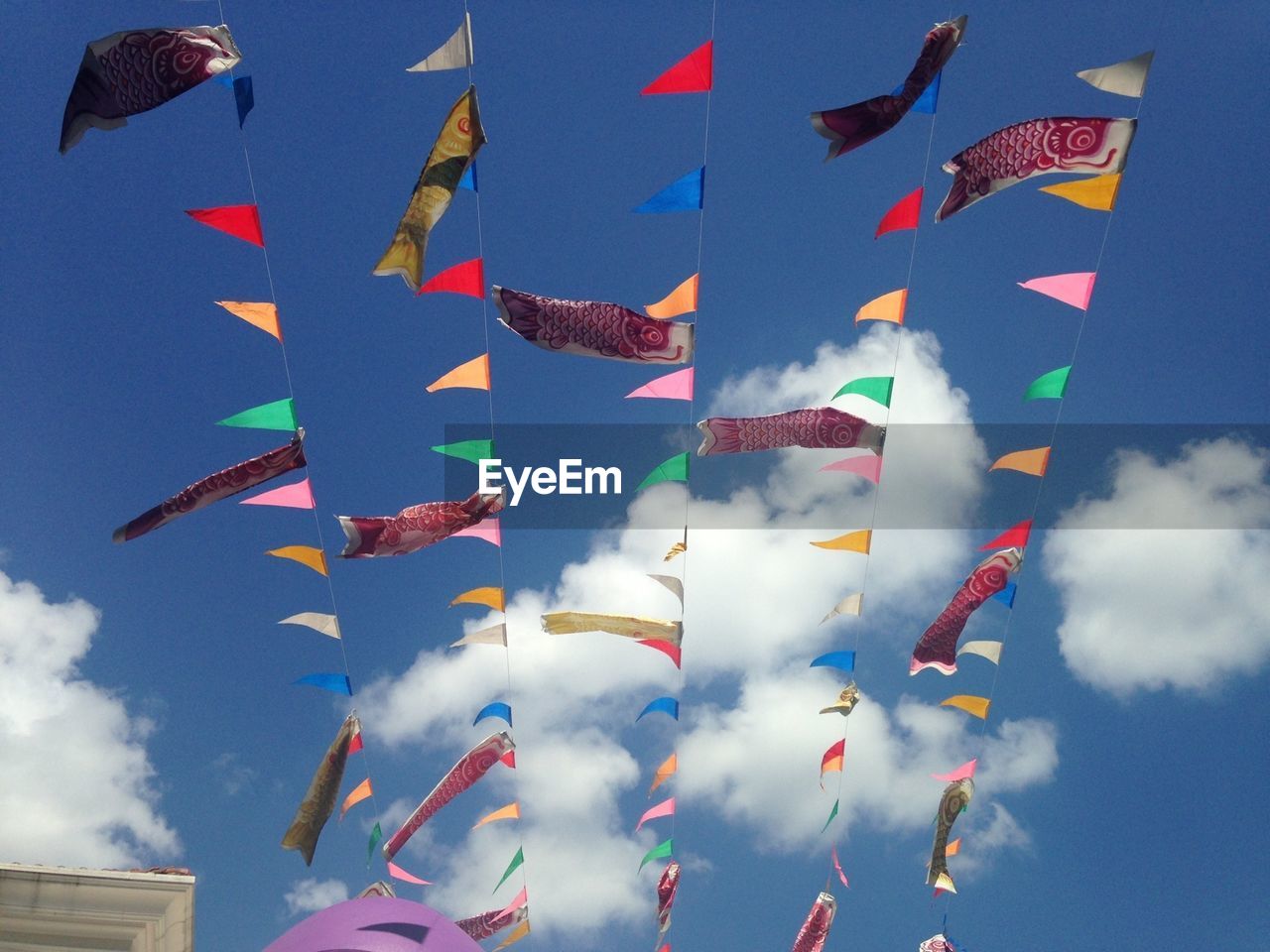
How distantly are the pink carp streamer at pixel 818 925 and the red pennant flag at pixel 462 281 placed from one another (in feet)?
28.0

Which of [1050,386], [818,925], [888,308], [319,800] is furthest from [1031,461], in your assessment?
[319,800]

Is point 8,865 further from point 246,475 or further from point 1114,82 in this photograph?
point 1114,82

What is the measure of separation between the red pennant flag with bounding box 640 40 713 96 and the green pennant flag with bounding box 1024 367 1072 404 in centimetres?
367

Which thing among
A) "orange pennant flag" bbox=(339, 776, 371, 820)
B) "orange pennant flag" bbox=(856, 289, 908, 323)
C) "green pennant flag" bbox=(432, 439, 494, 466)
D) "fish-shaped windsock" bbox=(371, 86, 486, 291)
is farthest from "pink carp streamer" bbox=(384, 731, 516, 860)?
"orange pennant flag" bbox=(856, 289, 908, 323)

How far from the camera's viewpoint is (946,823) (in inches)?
416

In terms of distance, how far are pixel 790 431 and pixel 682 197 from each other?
2202mm

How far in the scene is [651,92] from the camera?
21.5 ft

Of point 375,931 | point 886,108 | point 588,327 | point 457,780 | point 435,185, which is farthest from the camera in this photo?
point 457,780

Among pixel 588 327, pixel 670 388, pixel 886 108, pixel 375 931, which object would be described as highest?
pixel 886 108

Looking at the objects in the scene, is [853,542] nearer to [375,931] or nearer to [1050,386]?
[1050,386]

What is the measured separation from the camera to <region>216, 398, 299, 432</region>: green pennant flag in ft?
24.3

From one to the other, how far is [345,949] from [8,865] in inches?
157

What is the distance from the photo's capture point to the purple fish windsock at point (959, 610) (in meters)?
8.87

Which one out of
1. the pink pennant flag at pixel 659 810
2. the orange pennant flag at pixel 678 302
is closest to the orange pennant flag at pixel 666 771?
the pink pennant flag at pixel 659 810
